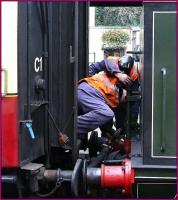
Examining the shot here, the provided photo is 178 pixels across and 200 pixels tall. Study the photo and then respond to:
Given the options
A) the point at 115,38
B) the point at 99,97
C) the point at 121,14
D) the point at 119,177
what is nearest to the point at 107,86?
the point at 99,97

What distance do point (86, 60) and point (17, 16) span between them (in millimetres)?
2037

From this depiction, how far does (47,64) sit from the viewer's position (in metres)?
3.20

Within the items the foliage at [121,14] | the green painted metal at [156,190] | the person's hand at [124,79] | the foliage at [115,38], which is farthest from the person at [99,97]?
the foliage at [115,38]

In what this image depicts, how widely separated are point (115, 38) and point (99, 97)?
1821 centimetres

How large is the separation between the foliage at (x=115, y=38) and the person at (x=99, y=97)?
17539 millimetres

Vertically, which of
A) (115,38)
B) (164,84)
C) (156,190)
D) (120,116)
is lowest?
(156,190)

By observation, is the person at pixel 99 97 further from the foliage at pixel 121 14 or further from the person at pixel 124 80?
the foliage at pixel 121 14

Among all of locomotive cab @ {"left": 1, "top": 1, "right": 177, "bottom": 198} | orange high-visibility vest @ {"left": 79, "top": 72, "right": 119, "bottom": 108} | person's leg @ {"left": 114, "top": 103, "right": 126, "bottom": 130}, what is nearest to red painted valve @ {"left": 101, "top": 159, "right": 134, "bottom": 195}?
locomotive cab @ {"left": 1, "top": 1, "right": 177, "bottom": 198}

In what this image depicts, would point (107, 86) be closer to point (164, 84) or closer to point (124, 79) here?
point (124, 79)

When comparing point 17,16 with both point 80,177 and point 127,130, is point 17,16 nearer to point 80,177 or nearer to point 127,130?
point 80,177

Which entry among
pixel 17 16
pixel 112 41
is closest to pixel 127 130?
pixel 17 16

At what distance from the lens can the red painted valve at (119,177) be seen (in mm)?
2900

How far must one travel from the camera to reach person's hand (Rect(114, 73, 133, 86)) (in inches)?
158

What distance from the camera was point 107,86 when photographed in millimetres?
3973
